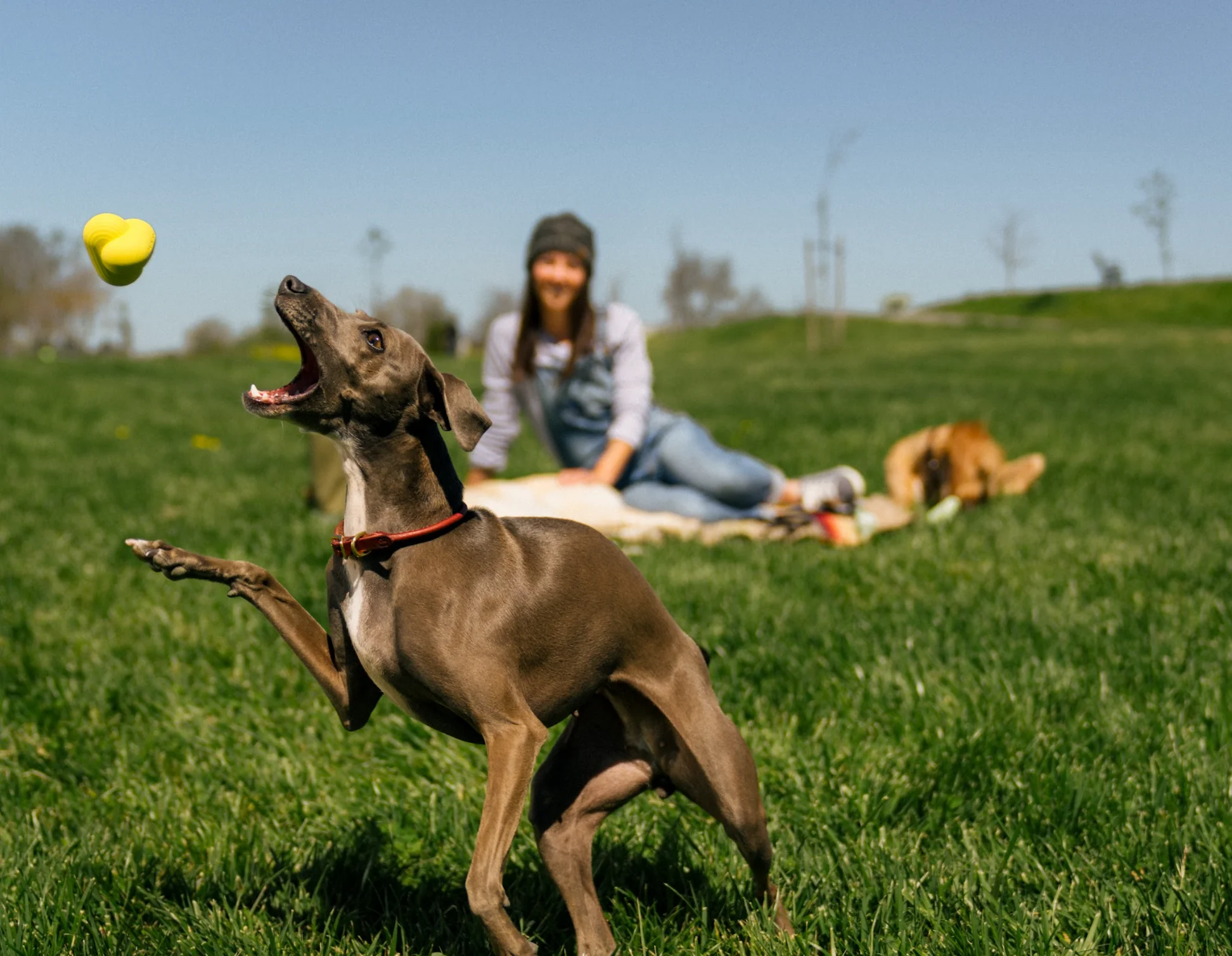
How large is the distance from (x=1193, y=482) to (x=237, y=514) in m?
6.26

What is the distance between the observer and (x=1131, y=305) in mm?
50844

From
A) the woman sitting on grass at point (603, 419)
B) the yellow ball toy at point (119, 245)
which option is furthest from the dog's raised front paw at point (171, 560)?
the woman sitting on grass at point (603, 419)

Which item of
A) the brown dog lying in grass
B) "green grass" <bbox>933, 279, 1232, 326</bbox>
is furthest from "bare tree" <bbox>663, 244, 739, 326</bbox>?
the brown dog lying in grass

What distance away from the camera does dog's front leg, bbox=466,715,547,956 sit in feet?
5.91

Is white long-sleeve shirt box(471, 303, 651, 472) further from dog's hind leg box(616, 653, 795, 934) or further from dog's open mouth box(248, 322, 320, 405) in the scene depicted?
dog's open mouth box(248, 322, 320, 405)

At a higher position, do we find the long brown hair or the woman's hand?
the long brown hair

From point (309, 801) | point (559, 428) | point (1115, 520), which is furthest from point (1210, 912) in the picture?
point (559, 428)

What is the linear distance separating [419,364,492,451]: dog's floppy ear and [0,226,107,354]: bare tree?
53.3 m

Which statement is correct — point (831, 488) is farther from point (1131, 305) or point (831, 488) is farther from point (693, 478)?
point (1131, 305)

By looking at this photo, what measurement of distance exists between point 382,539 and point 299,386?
297mm

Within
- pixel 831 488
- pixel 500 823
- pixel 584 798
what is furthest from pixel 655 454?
pixel 500 823

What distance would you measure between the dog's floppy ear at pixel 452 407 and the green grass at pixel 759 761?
1077mm

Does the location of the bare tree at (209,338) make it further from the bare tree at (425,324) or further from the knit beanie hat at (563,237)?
the knit beanie hat at (563,237)

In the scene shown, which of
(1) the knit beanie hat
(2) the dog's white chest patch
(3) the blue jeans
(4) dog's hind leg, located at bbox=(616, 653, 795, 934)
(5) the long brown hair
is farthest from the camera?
(3) the blue jeans
